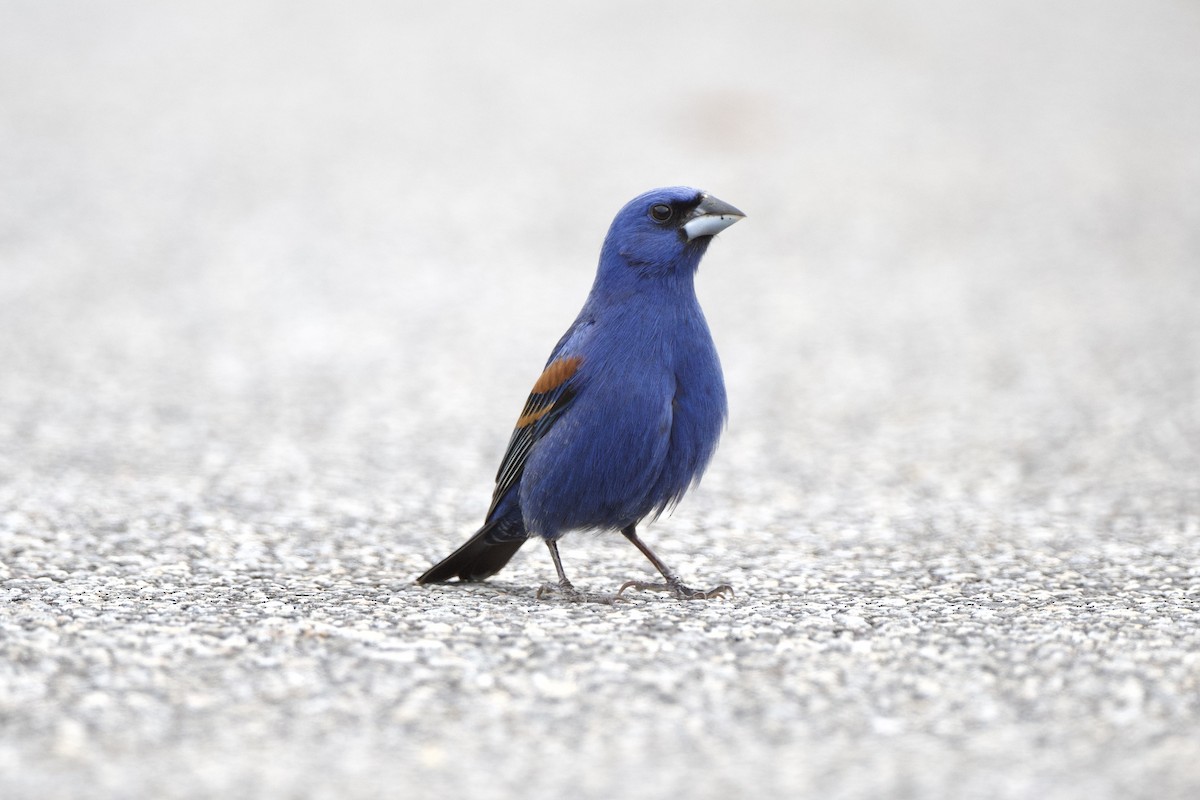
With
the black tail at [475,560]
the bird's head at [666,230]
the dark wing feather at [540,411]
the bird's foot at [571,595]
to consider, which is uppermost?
the bird's head at [666,230]

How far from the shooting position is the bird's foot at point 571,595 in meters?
5.00

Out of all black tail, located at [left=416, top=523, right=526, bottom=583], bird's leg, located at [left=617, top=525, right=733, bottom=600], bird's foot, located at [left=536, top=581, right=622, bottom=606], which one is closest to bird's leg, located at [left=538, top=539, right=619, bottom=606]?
bird's foot, located at [left=536, top=581, right=622, bottom=606]

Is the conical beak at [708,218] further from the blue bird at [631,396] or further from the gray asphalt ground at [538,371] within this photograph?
the gray asphalt ground at [538,371]

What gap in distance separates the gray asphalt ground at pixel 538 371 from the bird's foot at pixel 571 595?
0.61 feet

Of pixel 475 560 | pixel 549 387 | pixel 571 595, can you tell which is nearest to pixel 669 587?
pixel 571 595

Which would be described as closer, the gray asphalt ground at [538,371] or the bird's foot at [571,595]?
the gray asphalt ground at [538,371]

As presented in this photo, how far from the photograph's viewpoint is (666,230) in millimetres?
4992

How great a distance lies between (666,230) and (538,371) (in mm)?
5450

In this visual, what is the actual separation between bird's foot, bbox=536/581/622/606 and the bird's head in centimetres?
121

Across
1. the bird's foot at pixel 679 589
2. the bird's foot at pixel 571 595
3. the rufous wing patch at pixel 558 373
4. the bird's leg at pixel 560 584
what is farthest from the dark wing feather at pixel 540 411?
the bird's foot at pixel 679 589

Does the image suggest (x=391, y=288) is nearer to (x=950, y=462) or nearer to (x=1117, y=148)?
(x=950, y=462)

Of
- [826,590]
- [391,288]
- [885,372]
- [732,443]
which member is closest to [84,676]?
[826,590]

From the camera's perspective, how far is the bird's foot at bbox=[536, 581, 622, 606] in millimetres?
Result: 4996

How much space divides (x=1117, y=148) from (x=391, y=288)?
31.2 feet
